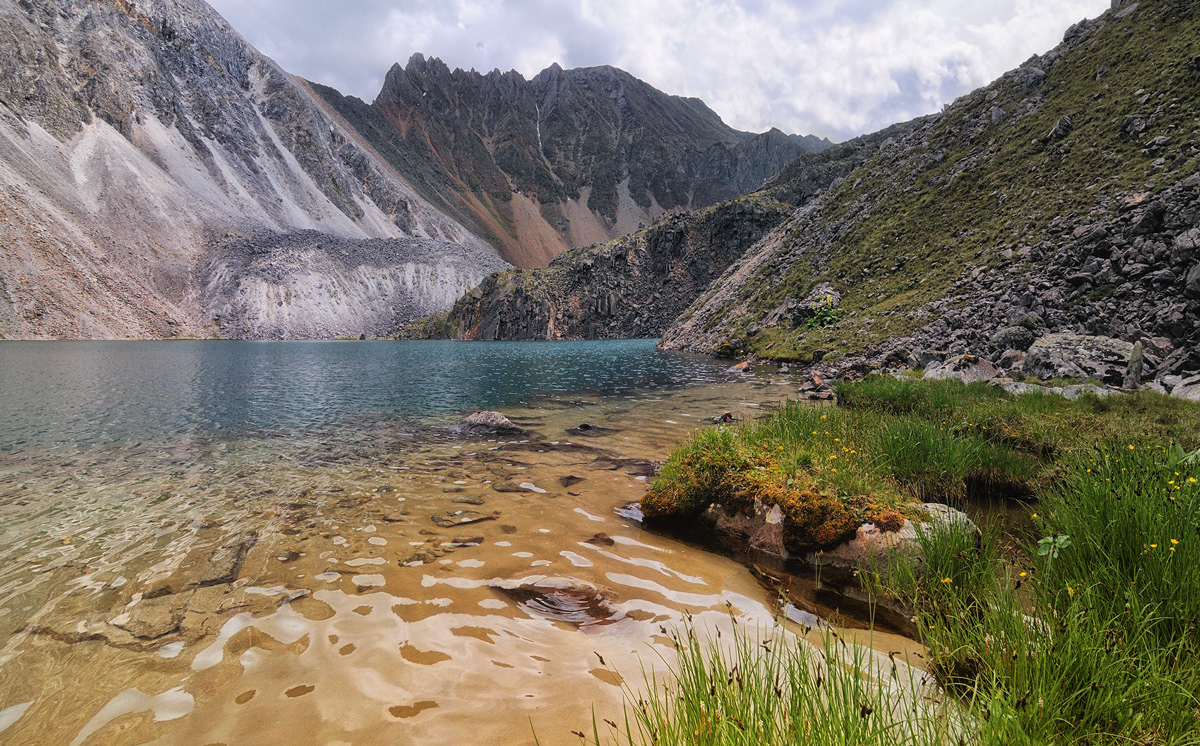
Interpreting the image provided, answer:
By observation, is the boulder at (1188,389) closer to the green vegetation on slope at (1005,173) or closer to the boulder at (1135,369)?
the boulder at (1135,369)

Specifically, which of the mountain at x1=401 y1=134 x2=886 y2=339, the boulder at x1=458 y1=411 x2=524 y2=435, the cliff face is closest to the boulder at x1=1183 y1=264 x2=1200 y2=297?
the boulder at x1=458 y1=411 x2=524 y2=435

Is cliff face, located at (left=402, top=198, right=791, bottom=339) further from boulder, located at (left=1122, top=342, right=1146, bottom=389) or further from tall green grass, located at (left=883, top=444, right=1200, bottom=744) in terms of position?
tall green grass, located at (left=883, top=444, right=1200, bottom=744)

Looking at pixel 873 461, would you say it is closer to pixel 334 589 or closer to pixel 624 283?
pixel 334 589

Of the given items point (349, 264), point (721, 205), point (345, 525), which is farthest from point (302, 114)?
point (345, 525)

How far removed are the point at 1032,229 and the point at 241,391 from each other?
4555 cm

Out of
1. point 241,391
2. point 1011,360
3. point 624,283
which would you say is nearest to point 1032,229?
point 1011,360

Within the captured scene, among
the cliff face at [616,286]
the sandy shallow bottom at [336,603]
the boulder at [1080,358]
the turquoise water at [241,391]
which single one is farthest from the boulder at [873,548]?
the cliff face at [616,286]

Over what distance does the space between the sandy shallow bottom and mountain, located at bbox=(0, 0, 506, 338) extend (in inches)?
3970

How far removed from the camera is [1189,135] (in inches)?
941

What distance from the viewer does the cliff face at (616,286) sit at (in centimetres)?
12394

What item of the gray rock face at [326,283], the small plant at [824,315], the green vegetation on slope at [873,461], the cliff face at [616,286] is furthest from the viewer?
the cliff face at [616,286]

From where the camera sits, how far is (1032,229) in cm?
2830

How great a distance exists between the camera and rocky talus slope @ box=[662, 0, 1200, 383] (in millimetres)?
19953

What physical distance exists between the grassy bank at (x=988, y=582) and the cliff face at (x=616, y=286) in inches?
4602
